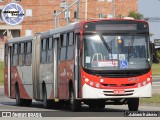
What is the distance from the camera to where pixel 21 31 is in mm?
113312

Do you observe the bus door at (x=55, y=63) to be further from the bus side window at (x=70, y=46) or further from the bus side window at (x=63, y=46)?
the bus side window at (x=70, y=46)

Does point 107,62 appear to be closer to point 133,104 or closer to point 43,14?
point 133,104

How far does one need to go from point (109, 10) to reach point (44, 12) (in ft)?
43.2

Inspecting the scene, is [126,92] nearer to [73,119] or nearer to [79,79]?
[79,79]

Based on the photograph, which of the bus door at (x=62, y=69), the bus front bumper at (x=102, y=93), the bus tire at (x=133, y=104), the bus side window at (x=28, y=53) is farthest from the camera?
the bus side window at (x=28, y=53)

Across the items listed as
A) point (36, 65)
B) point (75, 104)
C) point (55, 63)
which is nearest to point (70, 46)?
point (75, 104)

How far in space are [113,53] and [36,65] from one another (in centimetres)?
715

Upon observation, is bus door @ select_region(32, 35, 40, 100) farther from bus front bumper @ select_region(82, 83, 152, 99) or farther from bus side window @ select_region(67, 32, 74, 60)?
bus front bumper @ select_region(82, 83, 152, 99)

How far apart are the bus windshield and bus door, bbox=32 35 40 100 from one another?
6.38 meters

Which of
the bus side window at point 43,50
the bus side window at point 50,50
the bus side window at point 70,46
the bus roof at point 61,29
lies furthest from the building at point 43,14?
the bus side window at point 70,46

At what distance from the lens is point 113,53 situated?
1017 inches

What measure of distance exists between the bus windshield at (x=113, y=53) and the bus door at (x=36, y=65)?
6.38 meters

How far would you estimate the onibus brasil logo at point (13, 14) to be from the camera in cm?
3338

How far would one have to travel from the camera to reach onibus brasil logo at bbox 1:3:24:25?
3338cm
